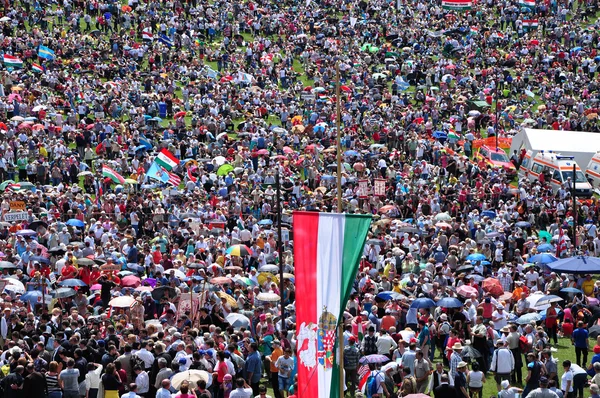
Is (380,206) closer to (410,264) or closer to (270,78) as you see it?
(410,264)

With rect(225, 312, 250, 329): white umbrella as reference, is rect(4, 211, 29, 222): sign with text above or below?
above

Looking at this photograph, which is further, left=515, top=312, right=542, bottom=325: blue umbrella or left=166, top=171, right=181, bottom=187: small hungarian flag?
left=166, top=171, right=181, bottom=187: small hungarian flag

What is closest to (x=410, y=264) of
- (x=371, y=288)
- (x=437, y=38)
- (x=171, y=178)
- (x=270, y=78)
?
(x=371, y=288)

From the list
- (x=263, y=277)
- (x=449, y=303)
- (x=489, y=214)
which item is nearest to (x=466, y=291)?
(x=449, y=303)

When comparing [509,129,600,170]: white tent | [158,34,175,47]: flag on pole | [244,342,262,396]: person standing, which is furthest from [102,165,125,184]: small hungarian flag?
[158,34,175,47]: flag on pole

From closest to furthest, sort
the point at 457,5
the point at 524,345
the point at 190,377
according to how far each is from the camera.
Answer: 1. the point at 190,377
2. the point at 524,345
3. the point at 457,5

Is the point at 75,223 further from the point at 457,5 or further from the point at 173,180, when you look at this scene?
the point at 457,5

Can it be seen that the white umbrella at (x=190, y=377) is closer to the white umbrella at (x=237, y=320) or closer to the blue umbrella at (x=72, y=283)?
the white umbrella at (x=237, y=320)

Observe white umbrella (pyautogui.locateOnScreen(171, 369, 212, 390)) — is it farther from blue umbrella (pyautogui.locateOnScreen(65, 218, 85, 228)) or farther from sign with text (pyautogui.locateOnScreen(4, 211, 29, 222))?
blue umbrella (pyautogui.locateOnScreen(65, 218, 85, 228))
